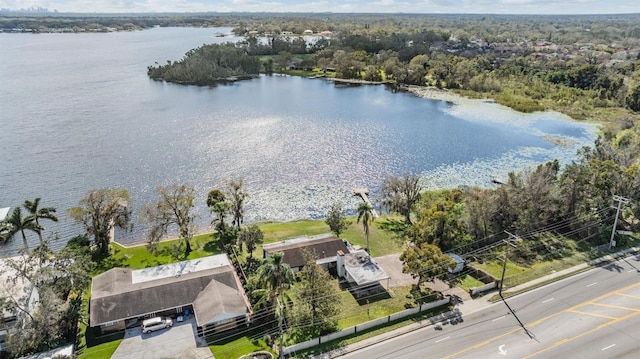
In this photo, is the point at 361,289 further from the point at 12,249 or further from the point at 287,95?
the point at 287,95

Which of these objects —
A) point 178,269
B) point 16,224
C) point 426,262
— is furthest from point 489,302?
point 16,224

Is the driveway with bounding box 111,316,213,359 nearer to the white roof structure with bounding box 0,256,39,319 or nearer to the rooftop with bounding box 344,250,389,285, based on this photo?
the white roof structure with bounding box 0,256,39,319

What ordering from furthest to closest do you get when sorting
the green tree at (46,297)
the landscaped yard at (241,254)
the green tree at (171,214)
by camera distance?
the green tree at (171,214) < the landscaped yard at (241,254) < the green tree at (46,297)

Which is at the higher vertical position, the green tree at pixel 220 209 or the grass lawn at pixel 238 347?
the green tree at pixel 220 209

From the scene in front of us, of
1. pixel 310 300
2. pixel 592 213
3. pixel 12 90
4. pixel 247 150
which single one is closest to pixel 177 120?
pixel 247 150

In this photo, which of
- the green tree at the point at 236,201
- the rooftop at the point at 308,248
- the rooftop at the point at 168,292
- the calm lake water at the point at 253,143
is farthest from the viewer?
the calm lake water at the point at 253,143

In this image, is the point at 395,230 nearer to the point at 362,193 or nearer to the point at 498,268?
the point at 362,193

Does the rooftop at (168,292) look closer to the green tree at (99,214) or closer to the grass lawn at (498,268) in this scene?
the green tree at (99,214)

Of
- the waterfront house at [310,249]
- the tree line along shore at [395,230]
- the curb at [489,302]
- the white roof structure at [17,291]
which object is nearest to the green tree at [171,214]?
the tree line along shore at [395,230]
